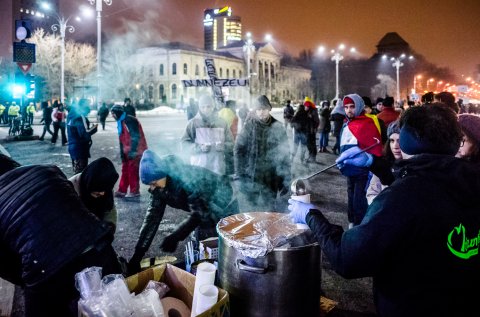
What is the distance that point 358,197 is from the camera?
4910mm

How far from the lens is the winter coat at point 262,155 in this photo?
17.9 ft

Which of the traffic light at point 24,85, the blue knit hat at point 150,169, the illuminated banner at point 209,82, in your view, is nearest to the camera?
the blue knit hat at point 150,169

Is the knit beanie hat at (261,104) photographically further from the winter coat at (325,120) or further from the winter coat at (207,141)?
the winter coat at (325,120)

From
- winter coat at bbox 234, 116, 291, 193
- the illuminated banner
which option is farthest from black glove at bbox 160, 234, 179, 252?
the illuminated banner

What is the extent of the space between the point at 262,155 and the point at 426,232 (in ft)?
12.5

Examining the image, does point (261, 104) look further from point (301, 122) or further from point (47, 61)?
point (47, 61)

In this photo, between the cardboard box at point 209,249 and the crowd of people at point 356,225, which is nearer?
the crowd of people at point 356,225

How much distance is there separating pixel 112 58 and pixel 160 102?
94.0 ft

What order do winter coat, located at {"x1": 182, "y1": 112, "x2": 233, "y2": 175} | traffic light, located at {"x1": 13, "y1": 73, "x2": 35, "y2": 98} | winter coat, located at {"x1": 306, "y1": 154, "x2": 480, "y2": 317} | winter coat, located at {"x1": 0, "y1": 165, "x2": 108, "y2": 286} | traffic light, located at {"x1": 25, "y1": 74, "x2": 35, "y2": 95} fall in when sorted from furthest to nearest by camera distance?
traffic light, located at {"x1": 25, "y1": 74, "x2": 35, "y2": 95}
traffic light, located at {"x1": 13, "y1": 73, "x2": 35, "y2": 98}
winter coat, located at {"x1": 182, "y1": 112, "x2": 233, "y2": 175}
winter coat, located at {"x1": 0, "y1": 165, "x2": 108, "y2": 286}
winter coat, located at {"x1": 306, "y1": 154, "x2": 480, "y2": 317}

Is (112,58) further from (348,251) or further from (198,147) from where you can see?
(348,251)

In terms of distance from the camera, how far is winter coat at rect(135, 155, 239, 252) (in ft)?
11.8

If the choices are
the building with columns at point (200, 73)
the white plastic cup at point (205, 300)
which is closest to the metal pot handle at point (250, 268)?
the white plastic cup at point (205, 300)

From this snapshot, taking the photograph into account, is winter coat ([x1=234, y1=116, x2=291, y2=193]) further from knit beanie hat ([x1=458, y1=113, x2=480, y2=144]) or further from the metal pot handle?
the metal pot handle

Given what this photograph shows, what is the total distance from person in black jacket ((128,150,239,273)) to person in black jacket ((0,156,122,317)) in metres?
0.94
